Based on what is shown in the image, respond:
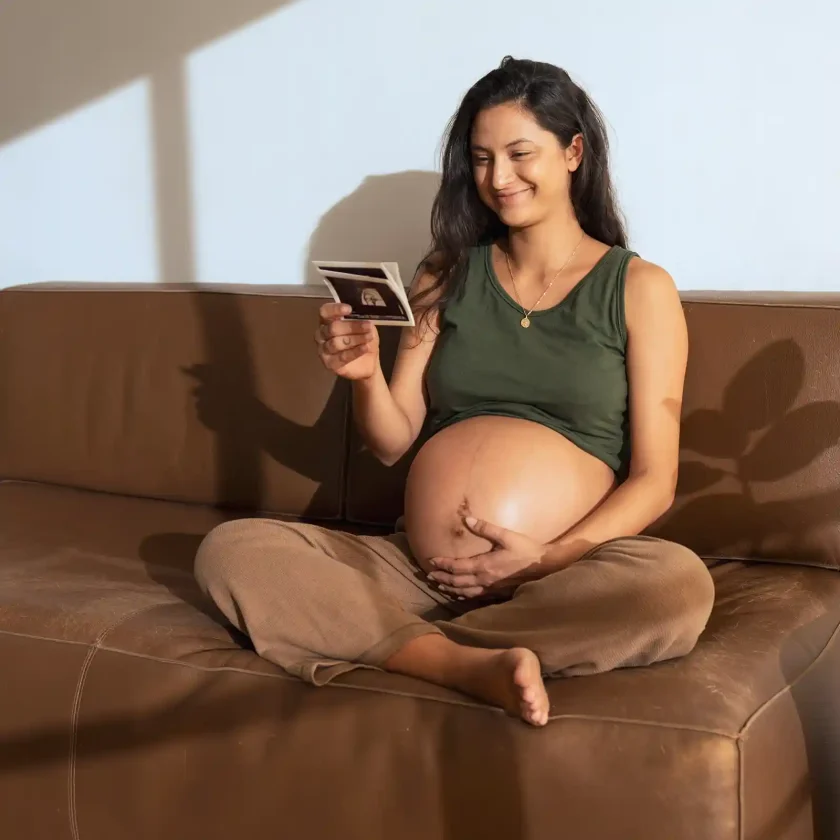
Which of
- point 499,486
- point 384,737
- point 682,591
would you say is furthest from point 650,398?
point 384,737

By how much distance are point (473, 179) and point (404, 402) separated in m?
0.39

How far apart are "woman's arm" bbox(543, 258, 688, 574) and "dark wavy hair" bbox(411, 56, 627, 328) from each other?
166 millimetres

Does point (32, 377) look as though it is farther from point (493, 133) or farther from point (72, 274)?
point (493, 133)

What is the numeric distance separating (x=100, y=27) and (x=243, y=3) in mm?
412

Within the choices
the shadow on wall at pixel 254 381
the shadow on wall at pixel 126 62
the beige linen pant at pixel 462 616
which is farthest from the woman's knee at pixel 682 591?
the shadow on wall at pixel 126 62

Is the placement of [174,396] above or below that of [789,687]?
above

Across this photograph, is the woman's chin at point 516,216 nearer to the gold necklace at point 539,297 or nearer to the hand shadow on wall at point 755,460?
the gold necklace at point 539,297

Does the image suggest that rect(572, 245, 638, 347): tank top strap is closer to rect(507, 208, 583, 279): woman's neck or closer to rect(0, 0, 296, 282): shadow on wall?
rect(507, 208, 583, 279): woman's neck

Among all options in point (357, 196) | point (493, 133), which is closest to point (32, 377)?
point (357, 196)

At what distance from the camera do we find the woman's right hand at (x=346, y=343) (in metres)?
1.62

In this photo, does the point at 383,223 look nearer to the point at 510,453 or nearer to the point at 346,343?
the point at 346,343

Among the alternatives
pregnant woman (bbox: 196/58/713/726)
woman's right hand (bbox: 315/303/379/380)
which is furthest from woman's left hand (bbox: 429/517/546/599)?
woman's right hand (bbox: 315/303/379/380)

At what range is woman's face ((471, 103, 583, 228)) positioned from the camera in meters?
1.68

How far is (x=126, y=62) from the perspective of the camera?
2564mm
